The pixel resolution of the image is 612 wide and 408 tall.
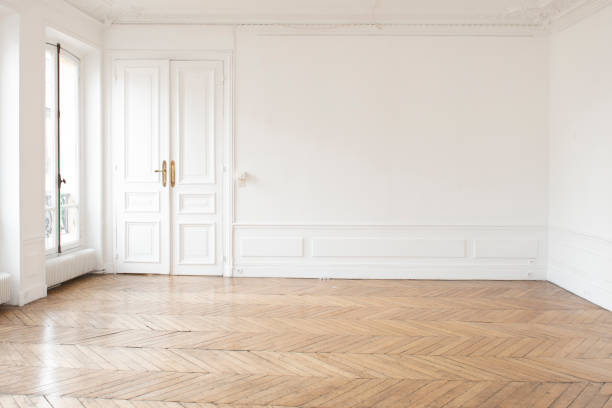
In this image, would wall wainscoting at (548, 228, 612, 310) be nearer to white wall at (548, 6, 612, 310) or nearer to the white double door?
white wall at (548, 6, 612, 310)

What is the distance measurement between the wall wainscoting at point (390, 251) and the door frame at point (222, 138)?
15cm

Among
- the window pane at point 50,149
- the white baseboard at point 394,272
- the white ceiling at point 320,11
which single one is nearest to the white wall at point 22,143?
the window pane at point 50,149

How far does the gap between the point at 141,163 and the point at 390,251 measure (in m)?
3.33

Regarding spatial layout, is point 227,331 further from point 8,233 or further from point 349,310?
point 8,233

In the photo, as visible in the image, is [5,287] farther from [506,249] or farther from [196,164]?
[506,249]

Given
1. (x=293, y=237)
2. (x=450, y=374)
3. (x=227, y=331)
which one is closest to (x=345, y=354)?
(x=450, y=374)

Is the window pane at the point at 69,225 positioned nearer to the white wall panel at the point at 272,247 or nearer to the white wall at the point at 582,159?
the white wall panel at the point at 272,247

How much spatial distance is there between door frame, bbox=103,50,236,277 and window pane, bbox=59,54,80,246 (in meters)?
0.33

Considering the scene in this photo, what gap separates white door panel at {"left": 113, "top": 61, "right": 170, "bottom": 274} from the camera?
6031 millimetres

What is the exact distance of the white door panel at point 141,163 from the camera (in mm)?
6031

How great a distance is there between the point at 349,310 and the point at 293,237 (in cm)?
165

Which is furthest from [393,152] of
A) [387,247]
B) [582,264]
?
[582,264]

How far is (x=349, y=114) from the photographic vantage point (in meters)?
5.98

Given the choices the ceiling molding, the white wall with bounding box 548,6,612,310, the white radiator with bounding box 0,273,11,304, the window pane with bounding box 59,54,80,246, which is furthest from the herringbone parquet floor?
the ceiling molding
